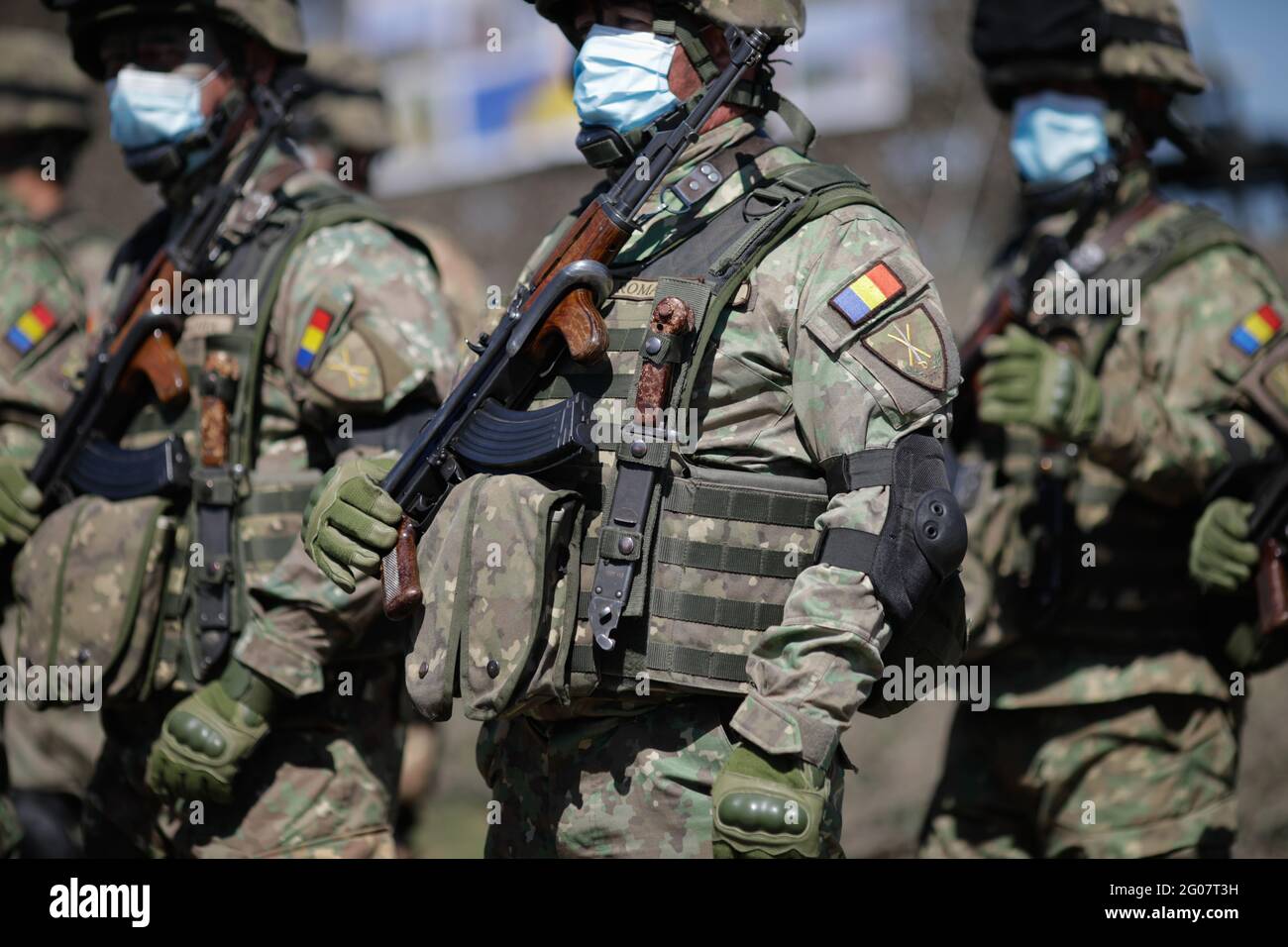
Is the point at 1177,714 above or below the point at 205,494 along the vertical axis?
below

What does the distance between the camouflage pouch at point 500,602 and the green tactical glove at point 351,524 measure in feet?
0.54

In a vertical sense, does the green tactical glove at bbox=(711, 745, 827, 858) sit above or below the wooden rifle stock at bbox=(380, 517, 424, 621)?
below

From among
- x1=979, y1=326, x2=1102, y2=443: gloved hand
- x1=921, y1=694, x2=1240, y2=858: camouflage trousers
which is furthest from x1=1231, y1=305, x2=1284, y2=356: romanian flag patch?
x1=921, y1=694, x2=1240, y2=858: camouflage trousers

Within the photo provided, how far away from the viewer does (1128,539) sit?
203 inches

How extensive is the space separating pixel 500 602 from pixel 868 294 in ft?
3.14

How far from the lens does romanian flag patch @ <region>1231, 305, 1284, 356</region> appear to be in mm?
5086

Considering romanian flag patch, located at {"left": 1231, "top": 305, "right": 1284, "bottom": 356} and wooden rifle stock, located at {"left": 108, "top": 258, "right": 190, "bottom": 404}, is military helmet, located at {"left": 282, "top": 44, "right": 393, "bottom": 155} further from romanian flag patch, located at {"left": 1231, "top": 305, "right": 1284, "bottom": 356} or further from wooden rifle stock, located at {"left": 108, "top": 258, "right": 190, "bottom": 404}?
romanian flag patch, located at {"left": 1231, "top": 305, "right": 1284, "bottom": 356}

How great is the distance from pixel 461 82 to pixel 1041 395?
9.04 metres

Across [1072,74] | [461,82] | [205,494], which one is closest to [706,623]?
[205,494]

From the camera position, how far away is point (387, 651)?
15.5 ft

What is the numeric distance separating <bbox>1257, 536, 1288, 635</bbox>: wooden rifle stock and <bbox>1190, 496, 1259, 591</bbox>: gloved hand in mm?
35

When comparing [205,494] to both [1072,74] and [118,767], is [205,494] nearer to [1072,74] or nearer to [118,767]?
[118,767]

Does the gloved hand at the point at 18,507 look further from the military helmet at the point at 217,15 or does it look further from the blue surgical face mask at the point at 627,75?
the blue surgical face mask at the point at 627,75

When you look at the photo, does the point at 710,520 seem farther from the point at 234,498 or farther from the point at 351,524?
the point at 234,498
